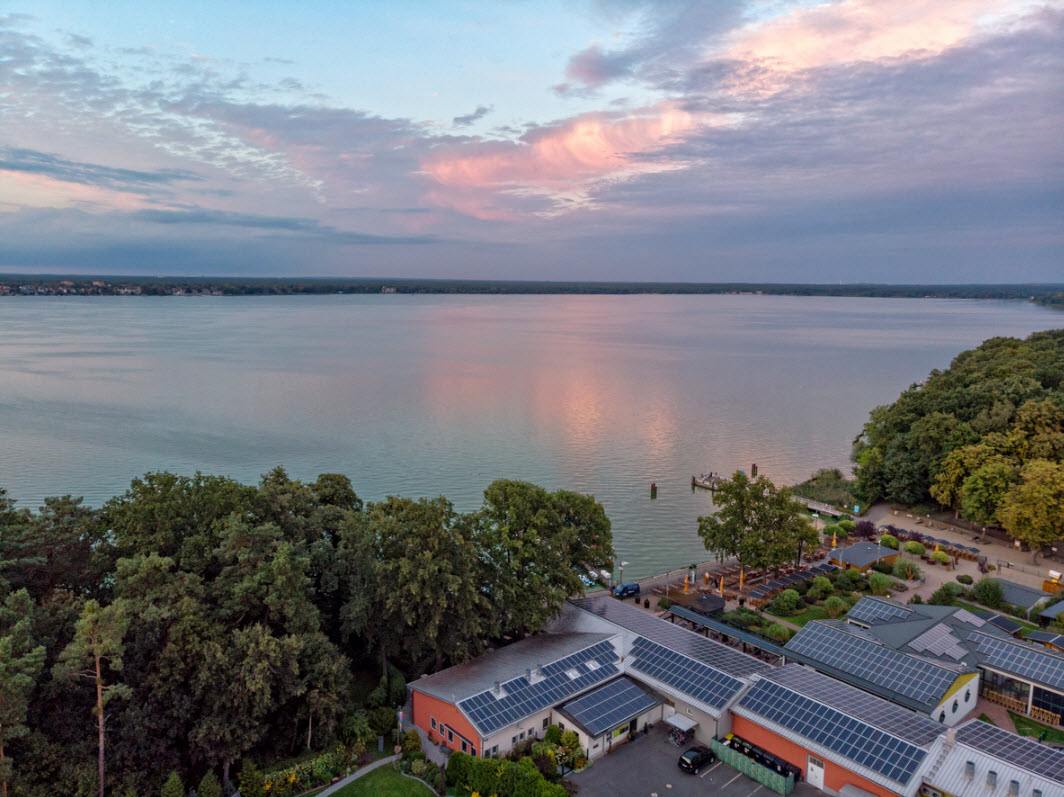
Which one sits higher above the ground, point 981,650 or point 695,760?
point 981,650

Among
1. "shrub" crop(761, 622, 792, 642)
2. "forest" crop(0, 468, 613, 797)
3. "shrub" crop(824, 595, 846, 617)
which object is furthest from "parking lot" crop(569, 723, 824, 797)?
"shrub" crop(824, 595, 846, 617)

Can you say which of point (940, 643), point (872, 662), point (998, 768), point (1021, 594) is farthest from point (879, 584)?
point (998, 768)

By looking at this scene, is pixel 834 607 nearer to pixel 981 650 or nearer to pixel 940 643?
pixel 940 643

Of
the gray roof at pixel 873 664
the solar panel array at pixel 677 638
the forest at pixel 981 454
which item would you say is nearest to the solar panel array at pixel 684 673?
the solar panel array at pixel 677 638

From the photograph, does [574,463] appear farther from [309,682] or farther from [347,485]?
[309,682]

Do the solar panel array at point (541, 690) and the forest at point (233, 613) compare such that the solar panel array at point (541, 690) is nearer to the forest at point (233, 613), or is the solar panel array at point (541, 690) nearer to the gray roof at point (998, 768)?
the forest at point (233, 613)

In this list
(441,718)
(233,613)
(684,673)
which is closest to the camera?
(233,613)

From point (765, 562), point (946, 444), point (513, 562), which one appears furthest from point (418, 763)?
point (946, 444)
